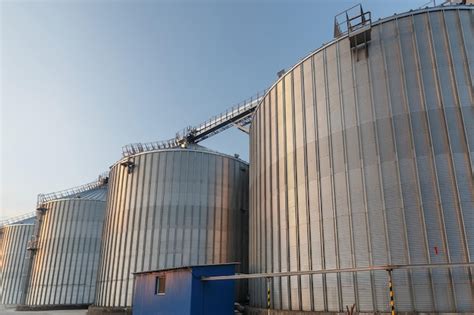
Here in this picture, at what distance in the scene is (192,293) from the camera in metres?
19.6

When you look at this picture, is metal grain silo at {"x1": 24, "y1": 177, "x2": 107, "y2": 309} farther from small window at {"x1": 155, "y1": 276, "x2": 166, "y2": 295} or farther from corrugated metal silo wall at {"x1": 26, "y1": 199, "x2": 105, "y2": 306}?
small window at {"x1": 155, "y1": 276, "x2": 166, "y2": 295}

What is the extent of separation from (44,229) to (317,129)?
40568 mm

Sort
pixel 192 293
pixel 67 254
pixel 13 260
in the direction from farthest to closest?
pixel 13 260
pixel 67 254
pixel 192 293

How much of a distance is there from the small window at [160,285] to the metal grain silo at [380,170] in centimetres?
553

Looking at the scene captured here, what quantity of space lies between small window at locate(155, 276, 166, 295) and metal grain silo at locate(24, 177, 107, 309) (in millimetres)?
25852

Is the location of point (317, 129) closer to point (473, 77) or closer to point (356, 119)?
point (356, 119)

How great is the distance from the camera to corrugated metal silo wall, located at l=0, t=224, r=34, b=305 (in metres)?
56.3

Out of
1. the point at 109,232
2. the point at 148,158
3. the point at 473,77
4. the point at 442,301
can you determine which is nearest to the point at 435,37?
the point at 473,77

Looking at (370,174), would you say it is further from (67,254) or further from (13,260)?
(13,260)

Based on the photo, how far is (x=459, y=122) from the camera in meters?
16.2

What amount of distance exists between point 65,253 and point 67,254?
303mm

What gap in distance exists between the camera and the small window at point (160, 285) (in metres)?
22.2

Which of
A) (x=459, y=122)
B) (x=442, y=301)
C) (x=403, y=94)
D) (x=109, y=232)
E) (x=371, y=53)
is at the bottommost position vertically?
(x=442, y=301)

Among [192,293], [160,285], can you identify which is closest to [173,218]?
[160,285]
